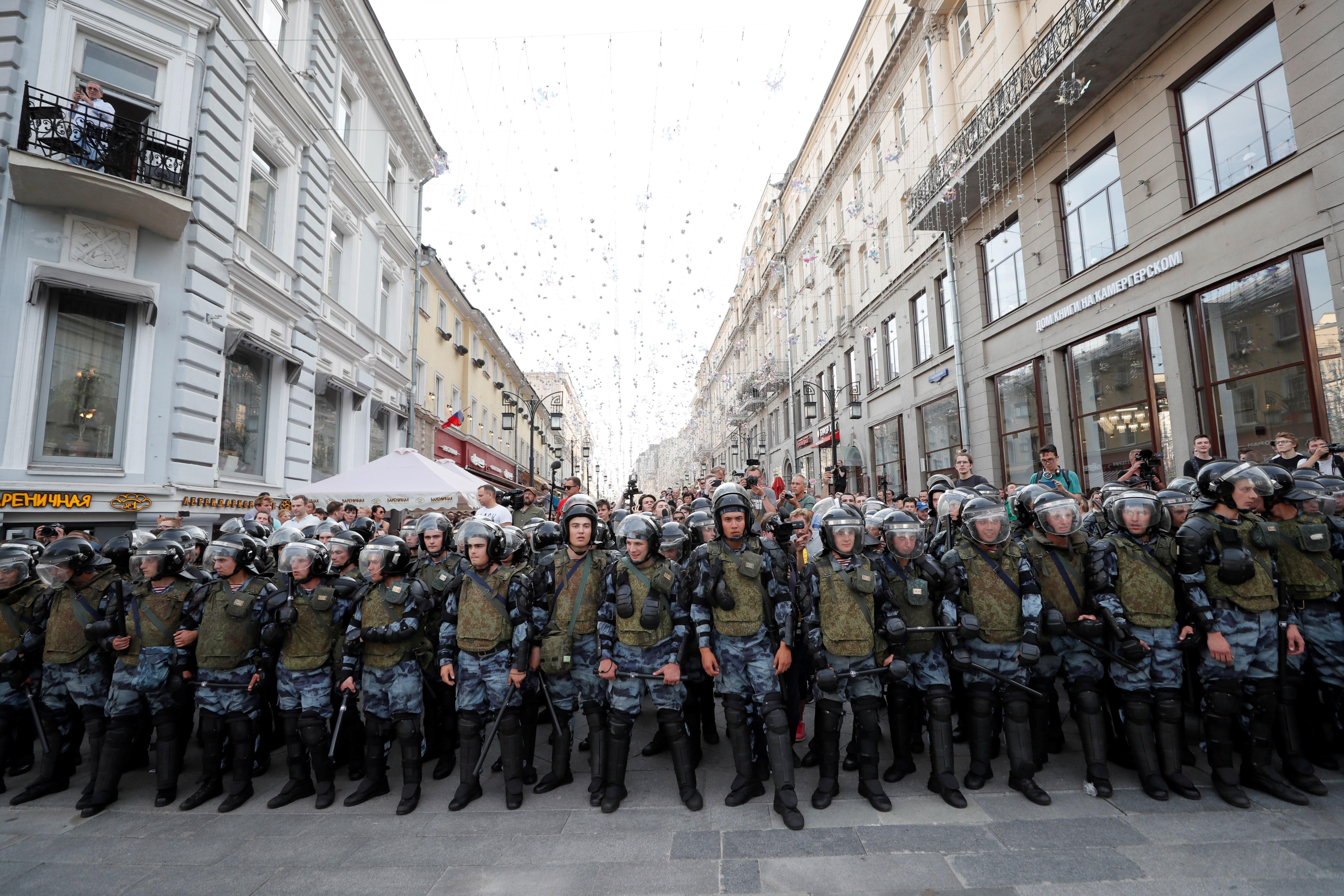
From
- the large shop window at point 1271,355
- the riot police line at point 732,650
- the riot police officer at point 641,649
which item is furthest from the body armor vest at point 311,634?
the large shop window at point 1271,355

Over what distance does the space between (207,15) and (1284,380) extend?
17728mm

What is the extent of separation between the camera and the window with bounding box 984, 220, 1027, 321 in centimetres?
1488

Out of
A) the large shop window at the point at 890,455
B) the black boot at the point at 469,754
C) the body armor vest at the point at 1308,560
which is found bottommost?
the black boot at the point at 469,754

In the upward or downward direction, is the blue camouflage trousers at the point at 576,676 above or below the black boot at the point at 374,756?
above

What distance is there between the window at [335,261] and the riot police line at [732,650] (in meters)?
12.6

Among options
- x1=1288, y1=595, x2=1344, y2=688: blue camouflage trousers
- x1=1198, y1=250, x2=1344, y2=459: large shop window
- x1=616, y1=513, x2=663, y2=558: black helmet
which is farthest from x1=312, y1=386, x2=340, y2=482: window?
x1=1198, y1=250, x2=1344, y2=459: large shop window

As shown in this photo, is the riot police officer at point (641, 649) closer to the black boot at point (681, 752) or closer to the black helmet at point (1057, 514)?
the black boot at point (681, 752)

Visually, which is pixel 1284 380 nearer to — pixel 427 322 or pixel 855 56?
pixel 855 56

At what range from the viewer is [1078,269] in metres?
13.1

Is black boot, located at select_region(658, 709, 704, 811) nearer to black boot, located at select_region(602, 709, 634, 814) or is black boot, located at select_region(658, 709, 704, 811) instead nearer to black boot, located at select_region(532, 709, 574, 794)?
black boot, located at select_region(602, 709, 634, 814)

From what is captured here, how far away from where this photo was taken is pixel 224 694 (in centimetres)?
464

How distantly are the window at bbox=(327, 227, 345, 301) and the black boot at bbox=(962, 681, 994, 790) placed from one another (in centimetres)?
1628

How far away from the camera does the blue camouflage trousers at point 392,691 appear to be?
4.55 m

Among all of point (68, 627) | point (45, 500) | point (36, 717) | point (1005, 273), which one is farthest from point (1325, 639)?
point (45, 500)
